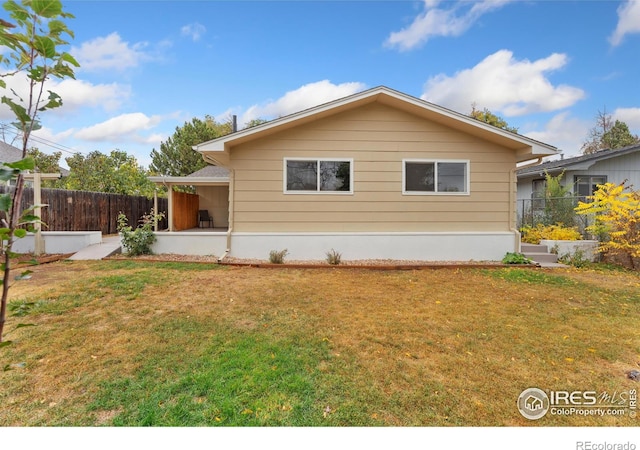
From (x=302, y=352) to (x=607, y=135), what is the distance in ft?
120

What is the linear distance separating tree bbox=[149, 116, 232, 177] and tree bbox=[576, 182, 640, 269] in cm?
2101

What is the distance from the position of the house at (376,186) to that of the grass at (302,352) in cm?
257

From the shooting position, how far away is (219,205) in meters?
14.8

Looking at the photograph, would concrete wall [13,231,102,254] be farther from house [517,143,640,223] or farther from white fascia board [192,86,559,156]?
house [517,143,640,223]

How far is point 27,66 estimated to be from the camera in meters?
1.20

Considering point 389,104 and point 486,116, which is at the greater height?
point 486,116

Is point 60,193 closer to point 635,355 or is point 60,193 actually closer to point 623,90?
point 635,355

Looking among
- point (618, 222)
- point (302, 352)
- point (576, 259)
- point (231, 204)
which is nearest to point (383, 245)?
point (231, 204)

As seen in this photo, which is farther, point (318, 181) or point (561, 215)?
point (561, 215)

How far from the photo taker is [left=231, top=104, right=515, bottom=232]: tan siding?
25.7 feet

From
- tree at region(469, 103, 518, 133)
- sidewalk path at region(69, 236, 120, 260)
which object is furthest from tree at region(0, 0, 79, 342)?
tree at region(469, 103, 518, 133)

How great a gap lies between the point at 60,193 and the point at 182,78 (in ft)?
18.6

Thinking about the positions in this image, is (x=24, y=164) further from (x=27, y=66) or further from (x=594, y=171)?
(x=594, y=171)
